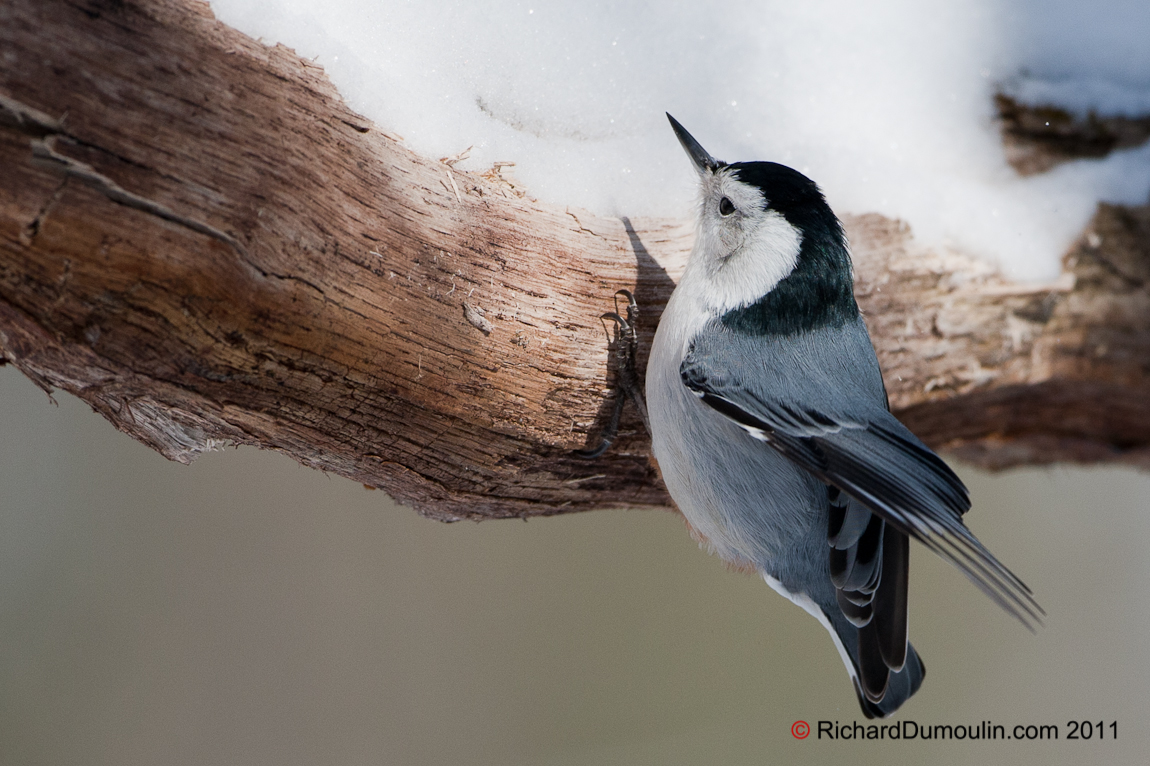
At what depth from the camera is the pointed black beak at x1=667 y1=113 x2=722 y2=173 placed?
1.86 meters

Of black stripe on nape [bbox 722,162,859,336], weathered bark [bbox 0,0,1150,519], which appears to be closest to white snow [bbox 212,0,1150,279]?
weathered bark [bbox 0,0,1150,519]

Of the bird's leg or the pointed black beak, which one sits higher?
the pointed black beak

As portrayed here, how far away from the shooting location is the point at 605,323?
1.81m

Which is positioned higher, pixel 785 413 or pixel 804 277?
pixel 804 277

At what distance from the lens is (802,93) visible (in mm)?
2178

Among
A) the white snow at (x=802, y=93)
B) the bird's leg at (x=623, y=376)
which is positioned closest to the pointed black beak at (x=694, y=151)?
the white snow at (x=802, y=93)

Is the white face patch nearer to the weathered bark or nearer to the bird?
the bird

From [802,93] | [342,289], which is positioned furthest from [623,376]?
[802,93]

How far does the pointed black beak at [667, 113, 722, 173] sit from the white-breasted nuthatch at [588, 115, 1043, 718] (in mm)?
28

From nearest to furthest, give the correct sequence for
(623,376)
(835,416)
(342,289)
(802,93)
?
(342,289) < (835,416) < (623,376) < (802,93)

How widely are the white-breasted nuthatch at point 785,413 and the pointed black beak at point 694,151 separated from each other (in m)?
0.03

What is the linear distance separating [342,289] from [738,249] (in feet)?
2.87

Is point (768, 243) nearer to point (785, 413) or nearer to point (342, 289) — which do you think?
point (785, 413)

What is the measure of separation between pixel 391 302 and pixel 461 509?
58cm
